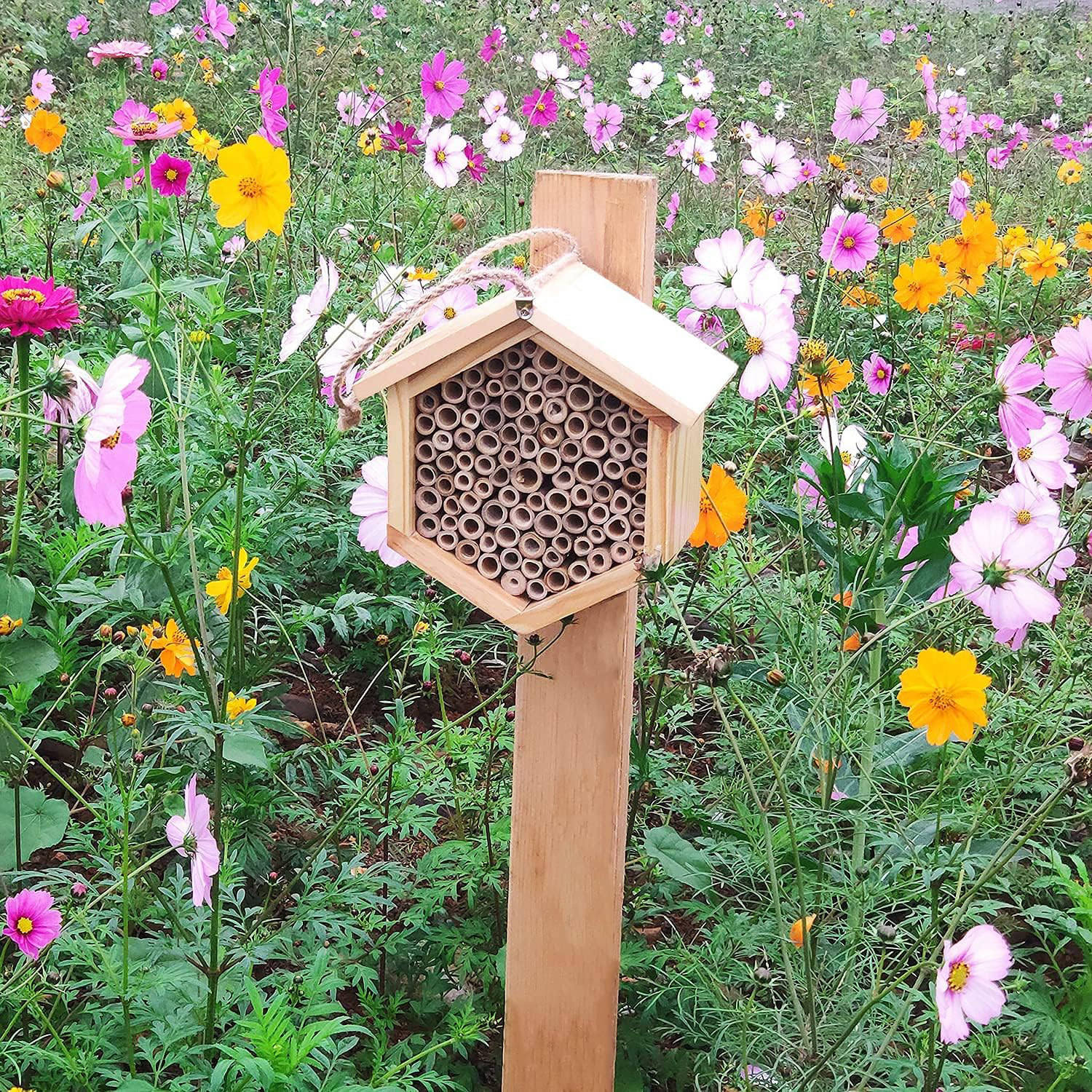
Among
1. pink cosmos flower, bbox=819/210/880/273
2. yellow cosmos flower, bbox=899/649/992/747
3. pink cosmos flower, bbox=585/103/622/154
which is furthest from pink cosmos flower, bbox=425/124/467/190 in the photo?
yellow cosmos flower, bbox=899/649/992/747

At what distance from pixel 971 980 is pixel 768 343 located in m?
0.72

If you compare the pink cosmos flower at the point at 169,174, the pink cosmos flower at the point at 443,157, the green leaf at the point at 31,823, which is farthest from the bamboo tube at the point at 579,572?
the pink cosmos flower at the point at 443,157

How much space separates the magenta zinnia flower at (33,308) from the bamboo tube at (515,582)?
0.51 m

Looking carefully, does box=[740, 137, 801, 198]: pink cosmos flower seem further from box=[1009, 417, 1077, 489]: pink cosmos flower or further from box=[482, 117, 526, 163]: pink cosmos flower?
box=[1009, 417, 1077, 489]: pink cosmos flower

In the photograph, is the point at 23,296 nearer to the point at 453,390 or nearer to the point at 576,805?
the point at 453,390

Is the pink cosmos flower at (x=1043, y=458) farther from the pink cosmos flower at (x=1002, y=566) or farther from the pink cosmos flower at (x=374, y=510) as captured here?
the pink cosmos flower at (x=374, y=510)

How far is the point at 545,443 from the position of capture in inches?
42.3

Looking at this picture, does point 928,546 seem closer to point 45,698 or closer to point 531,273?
point 531,273

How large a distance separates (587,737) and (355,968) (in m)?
0.43

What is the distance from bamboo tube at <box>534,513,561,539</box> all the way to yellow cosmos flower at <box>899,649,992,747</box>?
0.35 meters

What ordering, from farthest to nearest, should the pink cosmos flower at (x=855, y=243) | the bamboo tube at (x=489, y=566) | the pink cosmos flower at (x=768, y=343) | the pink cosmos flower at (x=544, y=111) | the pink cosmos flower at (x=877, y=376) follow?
the pink cosmos flower at (x=544, y=111) < the pink cosmos flower at (x=877, y=376) < the pink cosmos flower at (x=855, y=243) < the pink cosmos flower at (x=768, y=343) < the bamboo tube at (x=489, y=566)

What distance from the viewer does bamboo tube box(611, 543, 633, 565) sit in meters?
1.06

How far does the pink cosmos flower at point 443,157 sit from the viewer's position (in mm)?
2646

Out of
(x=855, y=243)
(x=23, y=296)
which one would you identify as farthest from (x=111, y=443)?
(x=855, y=243)
